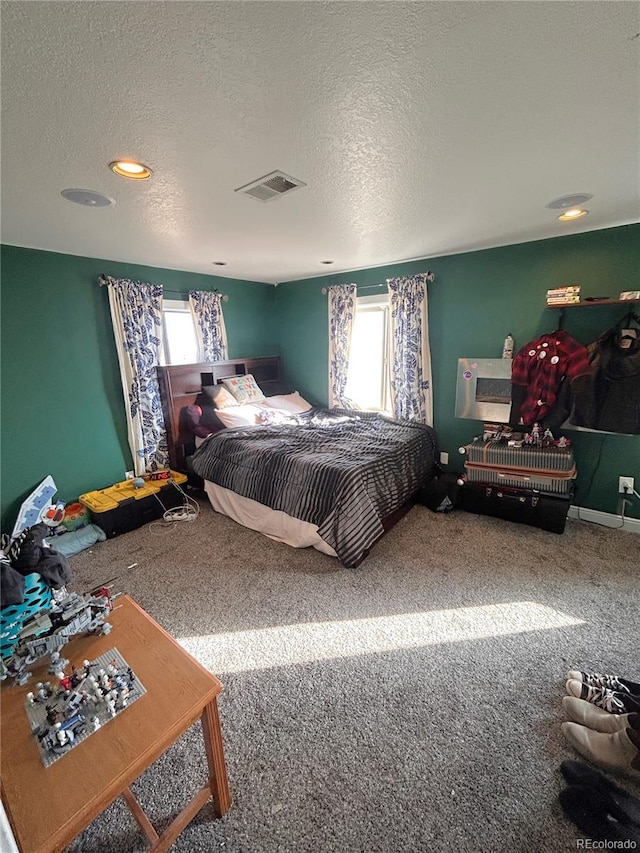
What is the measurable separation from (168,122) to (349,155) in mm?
669

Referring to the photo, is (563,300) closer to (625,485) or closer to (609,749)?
(625,485)

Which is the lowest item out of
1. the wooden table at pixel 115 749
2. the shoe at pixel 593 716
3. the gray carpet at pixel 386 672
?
the gray carpet at pixel 386 672

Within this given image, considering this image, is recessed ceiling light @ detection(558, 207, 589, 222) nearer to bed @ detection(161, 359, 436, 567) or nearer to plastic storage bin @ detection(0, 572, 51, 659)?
bed @ detection(161, 359, 436, 567)

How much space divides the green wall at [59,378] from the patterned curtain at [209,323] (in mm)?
380

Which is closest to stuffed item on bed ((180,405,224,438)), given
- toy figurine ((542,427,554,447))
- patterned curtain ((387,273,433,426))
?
patterned curtain ((387,273,433,426))

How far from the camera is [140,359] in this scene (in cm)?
314

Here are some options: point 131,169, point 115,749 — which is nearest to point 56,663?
point 115,749

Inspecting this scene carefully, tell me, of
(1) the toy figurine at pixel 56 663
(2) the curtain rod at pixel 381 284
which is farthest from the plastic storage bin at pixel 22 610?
(2) the curtain rod at pixel 381 284

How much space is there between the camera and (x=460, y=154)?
4.50ft

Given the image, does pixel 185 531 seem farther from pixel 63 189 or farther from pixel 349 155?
pixel 349 155

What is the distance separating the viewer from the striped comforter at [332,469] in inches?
89.2

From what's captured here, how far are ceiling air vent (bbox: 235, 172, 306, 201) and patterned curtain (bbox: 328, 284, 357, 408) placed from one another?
216cm

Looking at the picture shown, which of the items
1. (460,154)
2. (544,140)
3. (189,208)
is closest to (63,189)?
(189,208)

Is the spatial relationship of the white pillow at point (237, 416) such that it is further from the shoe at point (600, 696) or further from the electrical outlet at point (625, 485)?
the electrical outlet at point (625, 485)
